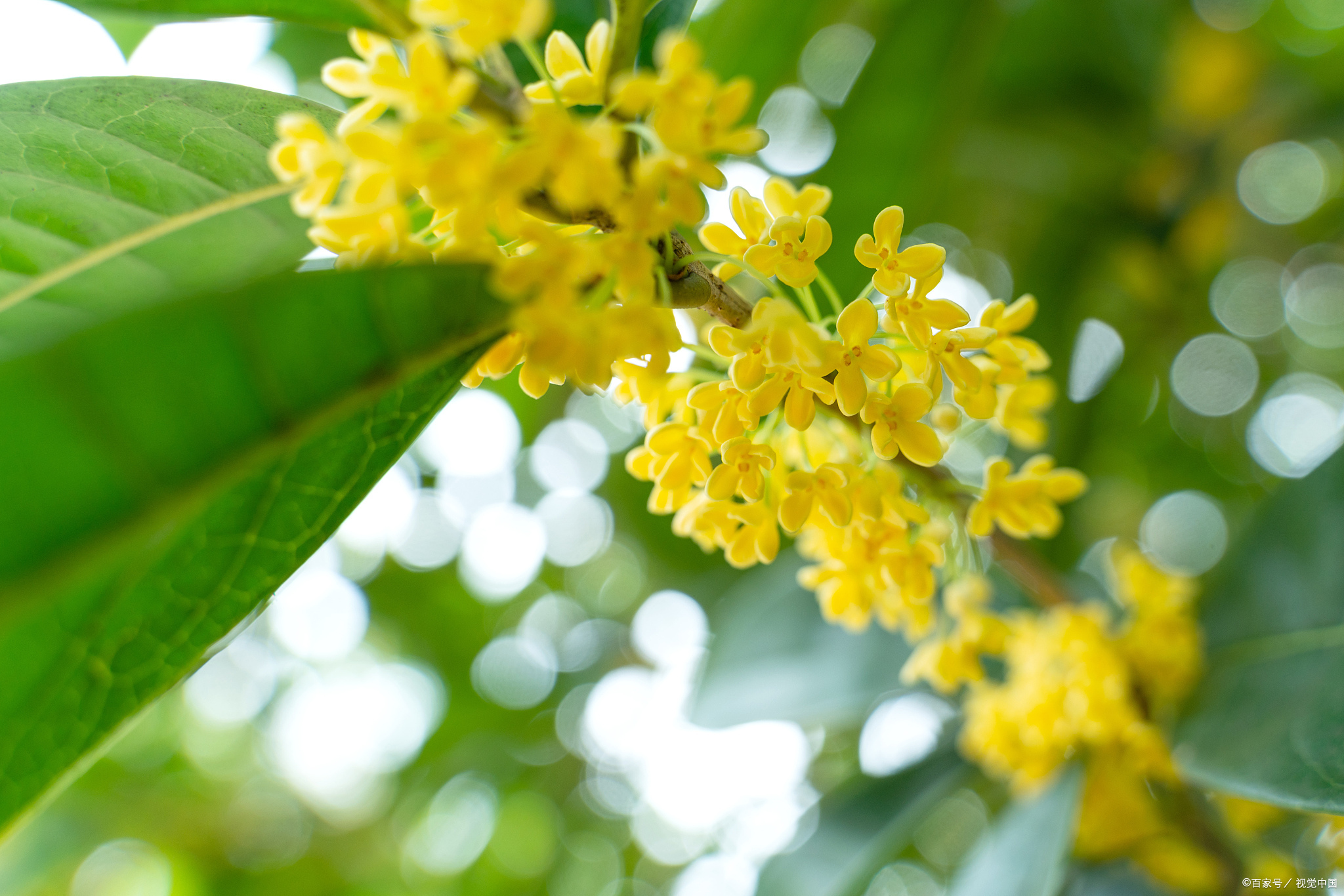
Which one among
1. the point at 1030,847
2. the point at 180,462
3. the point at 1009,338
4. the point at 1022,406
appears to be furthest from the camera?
the point at 1030,847

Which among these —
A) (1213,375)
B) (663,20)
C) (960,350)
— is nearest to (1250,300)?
(1213,375)

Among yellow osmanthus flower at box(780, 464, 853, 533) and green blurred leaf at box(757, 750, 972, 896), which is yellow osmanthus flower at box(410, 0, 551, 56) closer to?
yellow osmanthus flower at box(780, 464, 853, 533)

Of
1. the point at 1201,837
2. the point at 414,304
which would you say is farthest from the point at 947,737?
the point at 414,304

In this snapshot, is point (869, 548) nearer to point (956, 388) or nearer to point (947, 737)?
point (956, 388)

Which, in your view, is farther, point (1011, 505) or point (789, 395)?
point (1011, 505)

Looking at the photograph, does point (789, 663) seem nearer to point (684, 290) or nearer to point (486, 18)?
point (684, 290)

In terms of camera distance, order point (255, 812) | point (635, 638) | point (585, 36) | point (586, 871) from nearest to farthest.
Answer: point (585, 36) → point (635, 638) → point (586, 871) → point (255, 812)
